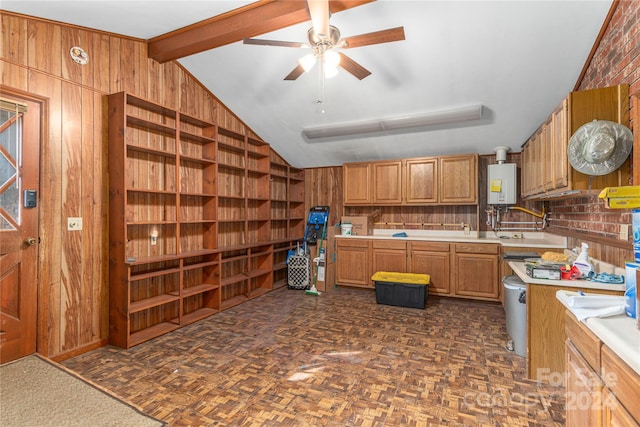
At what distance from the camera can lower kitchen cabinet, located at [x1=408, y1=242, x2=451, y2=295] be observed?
4605mm

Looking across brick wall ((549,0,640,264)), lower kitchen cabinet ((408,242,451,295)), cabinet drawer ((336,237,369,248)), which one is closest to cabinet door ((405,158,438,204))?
lower kitchen cabinet ((408,242,451,295))

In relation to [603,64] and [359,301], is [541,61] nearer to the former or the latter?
[603,64]

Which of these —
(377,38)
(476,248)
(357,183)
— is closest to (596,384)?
(377,38)

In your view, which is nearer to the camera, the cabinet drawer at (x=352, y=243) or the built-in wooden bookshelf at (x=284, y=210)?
the cabinet drawer at (x=352, y=243)

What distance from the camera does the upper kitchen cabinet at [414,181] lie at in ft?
15.5

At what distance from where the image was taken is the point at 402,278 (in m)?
4.49

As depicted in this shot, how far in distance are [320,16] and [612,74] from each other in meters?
2.33

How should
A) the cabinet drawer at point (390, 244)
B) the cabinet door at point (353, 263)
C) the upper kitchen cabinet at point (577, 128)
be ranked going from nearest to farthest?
the upper kitchen cabinet at point (577, 128), the cabinet drawer at point (390, 244), the cabinet door at point (353, 263)

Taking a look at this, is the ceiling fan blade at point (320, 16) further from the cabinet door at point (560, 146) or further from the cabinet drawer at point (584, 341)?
the cabinet drawer at point (584, 341)

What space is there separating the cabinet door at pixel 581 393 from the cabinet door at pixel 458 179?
11.3ft

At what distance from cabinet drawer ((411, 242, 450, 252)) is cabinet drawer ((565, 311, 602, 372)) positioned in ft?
10.2

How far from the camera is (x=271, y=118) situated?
15.4 feet

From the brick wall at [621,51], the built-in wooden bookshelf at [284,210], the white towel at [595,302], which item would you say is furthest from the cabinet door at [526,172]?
the built-in wooden bookshelf at [284,210]

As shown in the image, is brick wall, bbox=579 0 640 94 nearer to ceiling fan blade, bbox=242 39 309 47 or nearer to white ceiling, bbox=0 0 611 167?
white ceiling, bbox=0 0 611 167
